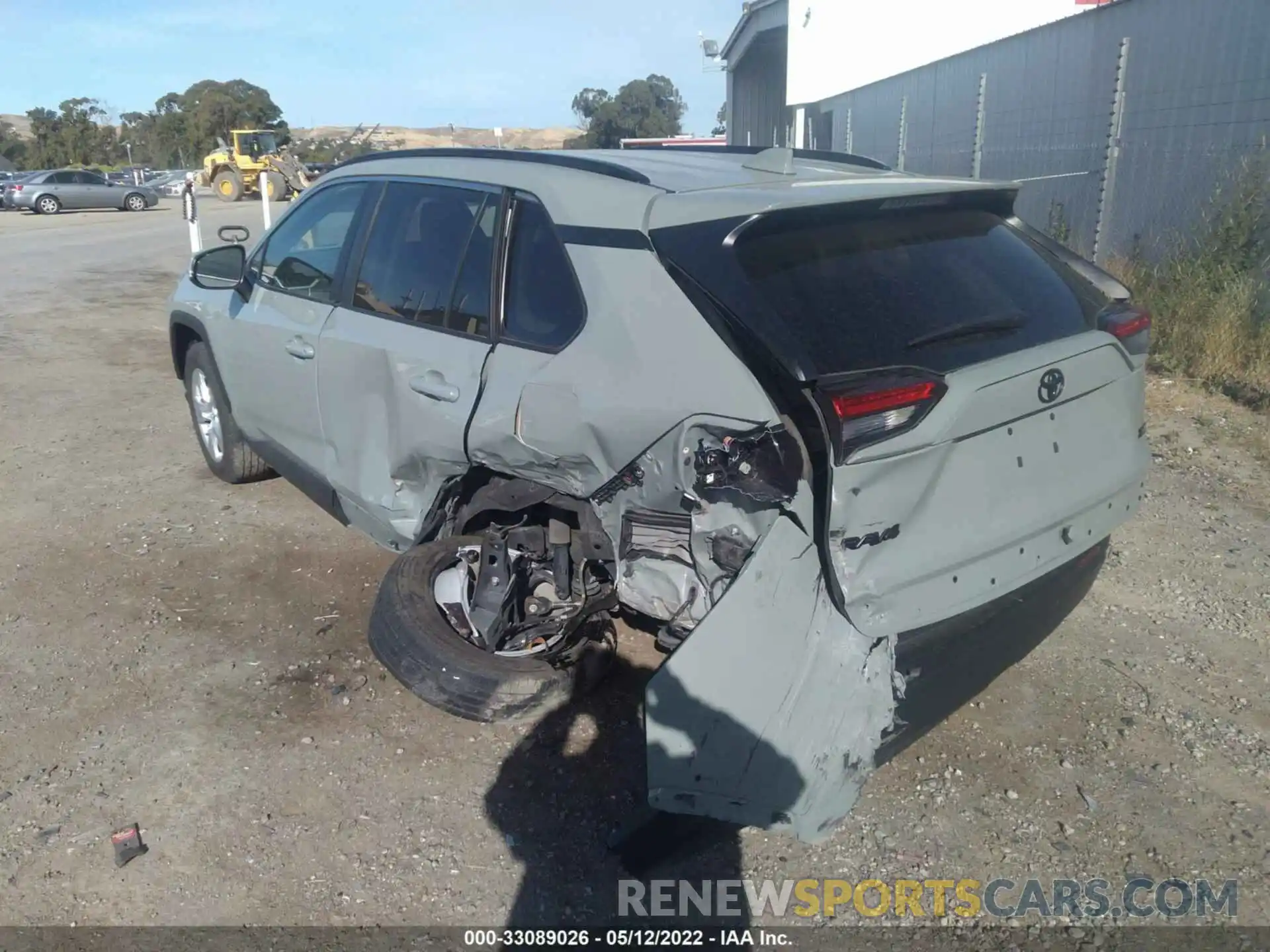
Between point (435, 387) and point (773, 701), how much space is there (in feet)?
5.23

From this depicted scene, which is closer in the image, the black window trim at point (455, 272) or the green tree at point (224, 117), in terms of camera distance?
the black window trim at point (455, 272)

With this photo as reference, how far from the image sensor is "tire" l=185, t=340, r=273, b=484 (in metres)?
5.38

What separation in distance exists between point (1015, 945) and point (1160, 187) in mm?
8554

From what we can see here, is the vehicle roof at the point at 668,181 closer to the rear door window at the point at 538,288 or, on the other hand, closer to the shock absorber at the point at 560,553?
the rear door window at the point at 538,288

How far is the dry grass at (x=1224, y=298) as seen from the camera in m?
7.17

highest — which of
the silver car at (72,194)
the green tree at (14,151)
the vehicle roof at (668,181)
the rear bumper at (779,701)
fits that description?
the green tree at (14,151)

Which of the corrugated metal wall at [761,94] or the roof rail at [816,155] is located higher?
the corrugated metal wall at [761,94]

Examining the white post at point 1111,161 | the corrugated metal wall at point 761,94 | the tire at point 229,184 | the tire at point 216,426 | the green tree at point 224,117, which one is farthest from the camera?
the green tree at point 224,117

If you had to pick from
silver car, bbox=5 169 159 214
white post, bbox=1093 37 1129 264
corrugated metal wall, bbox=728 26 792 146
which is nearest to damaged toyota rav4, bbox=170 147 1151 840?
white post, bbox=1093 37 1129 264

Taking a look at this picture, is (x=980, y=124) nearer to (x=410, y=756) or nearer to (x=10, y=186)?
(x=410, y=756)

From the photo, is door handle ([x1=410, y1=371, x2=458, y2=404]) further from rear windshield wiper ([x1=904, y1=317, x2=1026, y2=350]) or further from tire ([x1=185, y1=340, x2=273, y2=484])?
tire ([x1=185, y1=340, x2=273, y2=484])

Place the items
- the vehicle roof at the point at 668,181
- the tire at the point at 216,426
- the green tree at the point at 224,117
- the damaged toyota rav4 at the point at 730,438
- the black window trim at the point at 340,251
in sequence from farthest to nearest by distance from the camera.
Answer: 1. the green tree at the point at 224,117
2. the tire at the point at 216,426
3. the black window trim at the point at 340,251
4. the vehicle roof at the point at 668,181
5. the damaged toyota rav4 at the point at 730,438

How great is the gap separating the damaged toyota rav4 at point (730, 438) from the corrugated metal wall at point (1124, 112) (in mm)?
6473

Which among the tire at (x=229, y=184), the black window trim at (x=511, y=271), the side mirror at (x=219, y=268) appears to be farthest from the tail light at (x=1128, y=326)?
the tire at (x=229, y=184)
